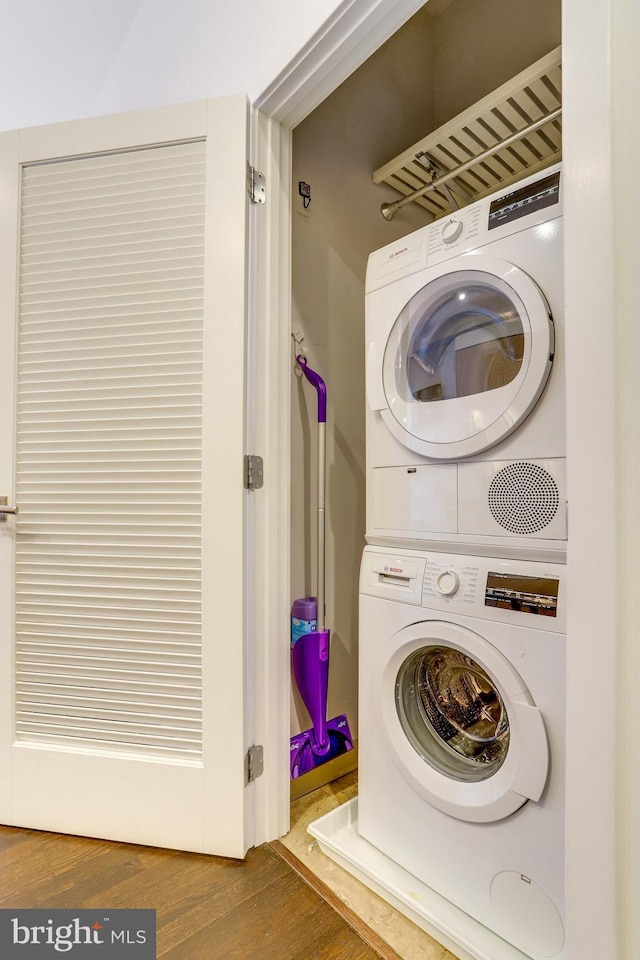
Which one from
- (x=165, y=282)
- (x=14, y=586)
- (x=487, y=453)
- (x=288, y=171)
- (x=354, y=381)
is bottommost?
(x=14, y=586)

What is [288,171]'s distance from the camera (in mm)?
1458

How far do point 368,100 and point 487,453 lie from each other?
5.30ft

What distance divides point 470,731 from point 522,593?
44 centimetres

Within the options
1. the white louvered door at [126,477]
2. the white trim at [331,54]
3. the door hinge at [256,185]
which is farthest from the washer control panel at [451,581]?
the white trim at [331,54]

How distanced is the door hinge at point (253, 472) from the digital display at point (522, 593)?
64cm

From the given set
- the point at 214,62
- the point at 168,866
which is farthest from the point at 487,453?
the point at 214,62

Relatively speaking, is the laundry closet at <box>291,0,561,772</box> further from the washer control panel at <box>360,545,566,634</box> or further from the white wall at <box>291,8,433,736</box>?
the washer control panel at <box>360,545,566,634</box>

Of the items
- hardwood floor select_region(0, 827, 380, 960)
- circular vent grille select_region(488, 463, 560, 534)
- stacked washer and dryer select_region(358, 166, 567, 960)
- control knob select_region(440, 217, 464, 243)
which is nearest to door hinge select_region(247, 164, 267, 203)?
stacked washer and dryer select_region(358, 166, 567, 960)

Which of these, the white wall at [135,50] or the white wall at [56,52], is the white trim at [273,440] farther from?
the white wall at [56,52]

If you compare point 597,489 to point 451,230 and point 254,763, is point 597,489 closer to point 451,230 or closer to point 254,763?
point 451,230

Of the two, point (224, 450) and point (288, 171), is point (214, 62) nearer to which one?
point (288, 171)

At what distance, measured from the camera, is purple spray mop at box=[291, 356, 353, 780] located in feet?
5.12

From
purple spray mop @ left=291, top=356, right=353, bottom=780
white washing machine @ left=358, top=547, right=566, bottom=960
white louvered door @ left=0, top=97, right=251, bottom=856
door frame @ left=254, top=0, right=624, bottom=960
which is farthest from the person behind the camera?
purple spray mop @ left=291, top=356, right=353, bottom=780

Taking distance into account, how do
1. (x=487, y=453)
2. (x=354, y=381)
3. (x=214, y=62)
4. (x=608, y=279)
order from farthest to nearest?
(x=354, y=381)
(x=214, y=62)
(x=487, y=453)
(x=608, y=279)
